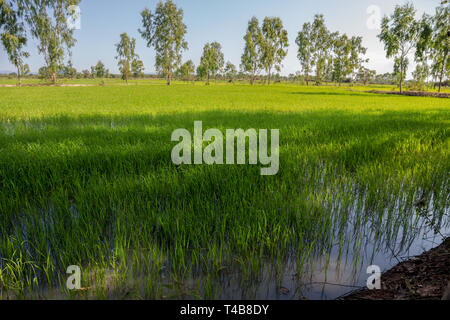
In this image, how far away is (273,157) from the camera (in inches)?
151

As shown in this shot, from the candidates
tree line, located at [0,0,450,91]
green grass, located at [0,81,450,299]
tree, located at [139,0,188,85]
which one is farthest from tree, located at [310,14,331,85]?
green grass, located at [0,81,450,299]

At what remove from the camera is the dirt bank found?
142 cm

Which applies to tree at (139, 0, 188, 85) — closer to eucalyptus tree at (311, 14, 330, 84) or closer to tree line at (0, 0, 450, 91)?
tree line at (0, 0, 450, 91)

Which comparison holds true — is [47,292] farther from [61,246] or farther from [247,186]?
[247,186]

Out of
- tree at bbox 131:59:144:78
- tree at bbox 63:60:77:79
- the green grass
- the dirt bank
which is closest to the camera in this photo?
the dirt bank

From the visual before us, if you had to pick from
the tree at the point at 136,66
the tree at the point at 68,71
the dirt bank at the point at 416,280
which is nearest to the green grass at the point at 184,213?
the dirt bank at the point at 416,280

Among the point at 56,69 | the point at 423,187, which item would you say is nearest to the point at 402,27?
the point at 423,187

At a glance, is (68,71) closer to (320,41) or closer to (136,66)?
(136,66)

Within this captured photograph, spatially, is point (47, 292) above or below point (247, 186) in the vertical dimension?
below

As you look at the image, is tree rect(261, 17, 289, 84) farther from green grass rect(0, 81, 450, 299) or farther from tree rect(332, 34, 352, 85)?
green grass rect(0, 81, 450, 299)

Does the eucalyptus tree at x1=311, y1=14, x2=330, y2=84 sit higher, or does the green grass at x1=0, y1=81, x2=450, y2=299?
the eucalyptus tree at x1=311, y1=14, x2=330, y2=84

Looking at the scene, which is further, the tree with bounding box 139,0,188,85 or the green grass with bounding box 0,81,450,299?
the tree with bounding box 139,0,188,85

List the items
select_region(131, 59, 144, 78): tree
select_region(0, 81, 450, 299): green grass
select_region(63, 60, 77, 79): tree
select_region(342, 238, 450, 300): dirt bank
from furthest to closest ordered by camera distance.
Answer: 1. select_region(131, 59, 144, 78): tree
2. select_region(63, 60, 77, 79): tree
3. select_region(0, 81, 450, 299): green grass
4. select_region(342, 238, 450, 300): dirt bank
